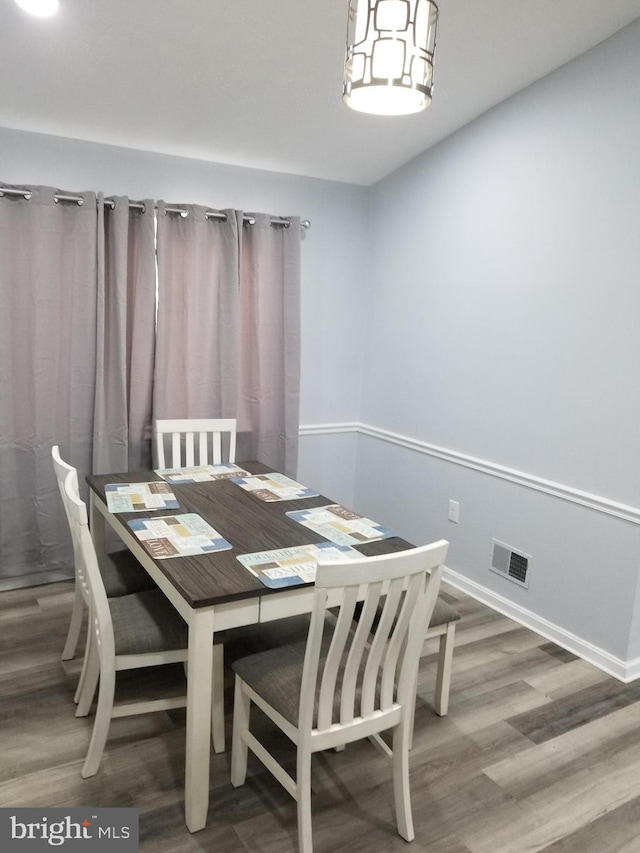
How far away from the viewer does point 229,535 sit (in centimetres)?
210

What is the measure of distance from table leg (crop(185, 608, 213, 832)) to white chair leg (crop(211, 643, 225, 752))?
291 millimetres

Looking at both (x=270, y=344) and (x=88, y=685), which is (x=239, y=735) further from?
(x=270, y=344)

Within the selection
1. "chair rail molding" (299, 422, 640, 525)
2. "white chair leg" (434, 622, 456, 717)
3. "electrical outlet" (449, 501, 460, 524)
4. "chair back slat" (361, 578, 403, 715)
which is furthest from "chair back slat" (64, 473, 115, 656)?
"electrical outlet" (449, 501, 460, 524)

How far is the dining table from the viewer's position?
63.7 inches

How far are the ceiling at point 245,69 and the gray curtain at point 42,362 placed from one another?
1.65 feet

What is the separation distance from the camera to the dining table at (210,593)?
5.31ft

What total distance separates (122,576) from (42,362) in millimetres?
1428

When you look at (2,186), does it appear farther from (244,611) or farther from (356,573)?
(356,573)

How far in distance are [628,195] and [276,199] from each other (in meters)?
2.16

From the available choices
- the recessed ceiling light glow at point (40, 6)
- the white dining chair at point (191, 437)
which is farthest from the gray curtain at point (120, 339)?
the recessed ceiling light glow at point (40, 6)

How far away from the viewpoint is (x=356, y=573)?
1396 millimetres

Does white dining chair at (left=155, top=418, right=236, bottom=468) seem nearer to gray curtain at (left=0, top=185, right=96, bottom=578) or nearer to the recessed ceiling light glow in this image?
gray curtain at (left=0, top=185, right=96, bottom=578)

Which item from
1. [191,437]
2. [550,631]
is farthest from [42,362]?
[550,631]

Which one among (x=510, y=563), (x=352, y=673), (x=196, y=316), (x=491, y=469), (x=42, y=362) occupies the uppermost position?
(x=196, y=316)
